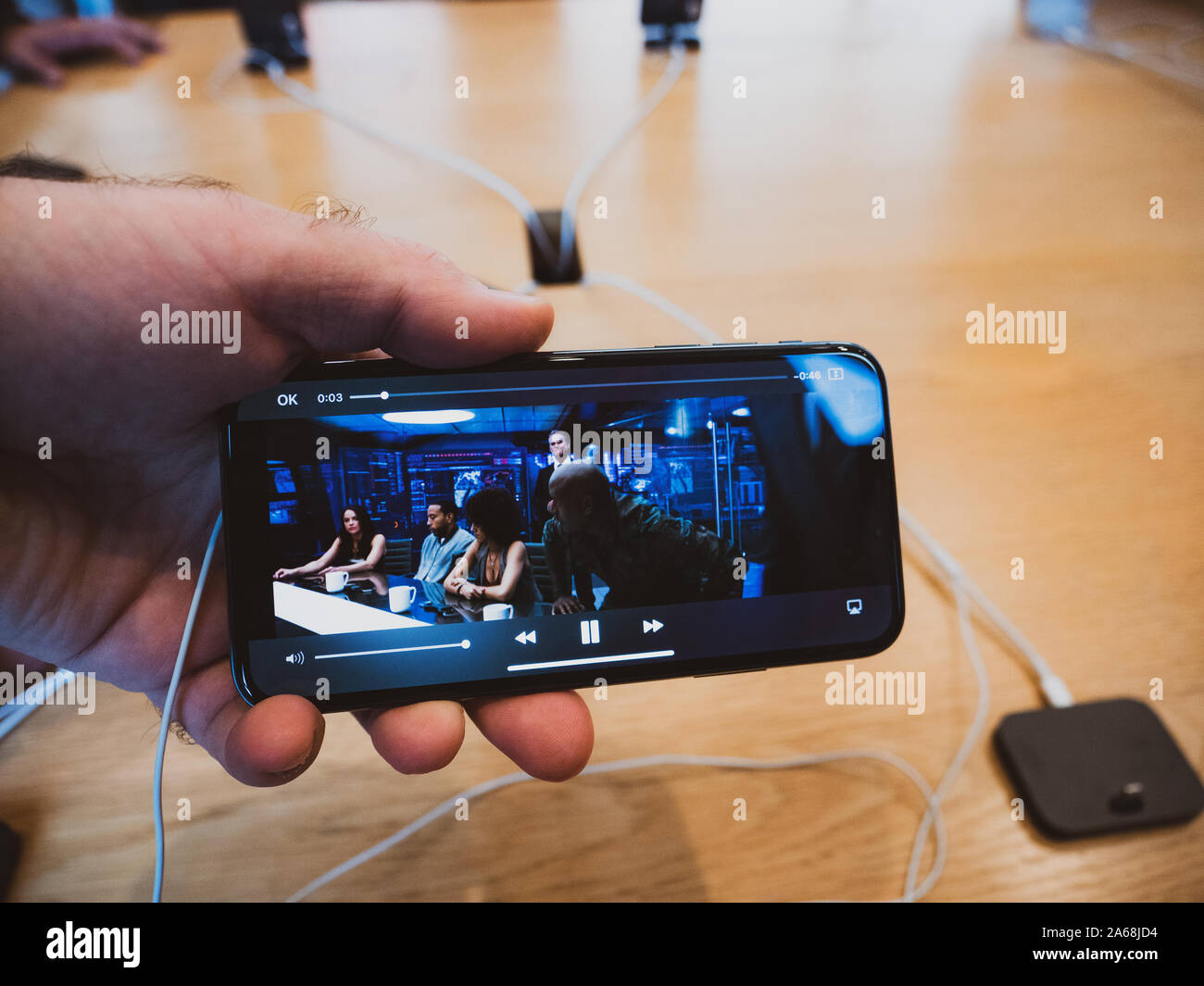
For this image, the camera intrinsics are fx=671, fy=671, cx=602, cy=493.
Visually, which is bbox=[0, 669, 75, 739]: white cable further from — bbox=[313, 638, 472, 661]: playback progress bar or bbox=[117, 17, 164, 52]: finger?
bbox=[117, 17, 164, 52]: finger

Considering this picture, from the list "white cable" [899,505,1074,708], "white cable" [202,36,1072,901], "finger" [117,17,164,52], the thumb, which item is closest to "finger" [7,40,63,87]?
"finger" [117,17,164,52]

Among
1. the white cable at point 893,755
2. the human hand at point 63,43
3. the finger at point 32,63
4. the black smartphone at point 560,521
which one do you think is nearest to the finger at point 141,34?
the human hand at point 63,43

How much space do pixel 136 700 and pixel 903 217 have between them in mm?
790

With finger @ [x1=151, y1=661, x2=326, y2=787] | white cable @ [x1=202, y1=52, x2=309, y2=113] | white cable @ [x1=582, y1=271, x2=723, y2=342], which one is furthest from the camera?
white cable @ [x1=202, y1=52, x2=309, y2=113]

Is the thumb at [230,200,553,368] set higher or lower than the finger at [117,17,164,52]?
lower

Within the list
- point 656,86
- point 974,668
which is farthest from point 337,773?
point 656,86

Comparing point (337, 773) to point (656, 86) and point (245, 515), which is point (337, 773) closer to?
point (245, 515)

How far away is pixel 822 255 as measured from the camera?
656 millimetres

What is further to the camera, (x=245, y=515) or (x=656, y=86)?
(x=656, y=86)

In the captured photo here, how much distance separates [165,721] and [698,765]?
1.05 feet

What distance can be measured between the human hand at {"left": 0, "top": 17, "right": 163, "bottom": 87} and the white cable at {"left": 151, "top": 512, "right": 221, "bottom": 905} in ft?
2.81

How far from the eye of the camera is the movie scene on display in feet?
1.23

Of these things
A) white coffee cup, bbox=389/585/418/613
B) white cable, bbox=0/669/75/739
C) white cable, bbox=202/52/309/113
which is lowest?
white cable, bbox=0/669/75/739

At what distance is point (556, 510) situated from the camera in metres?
0.39
